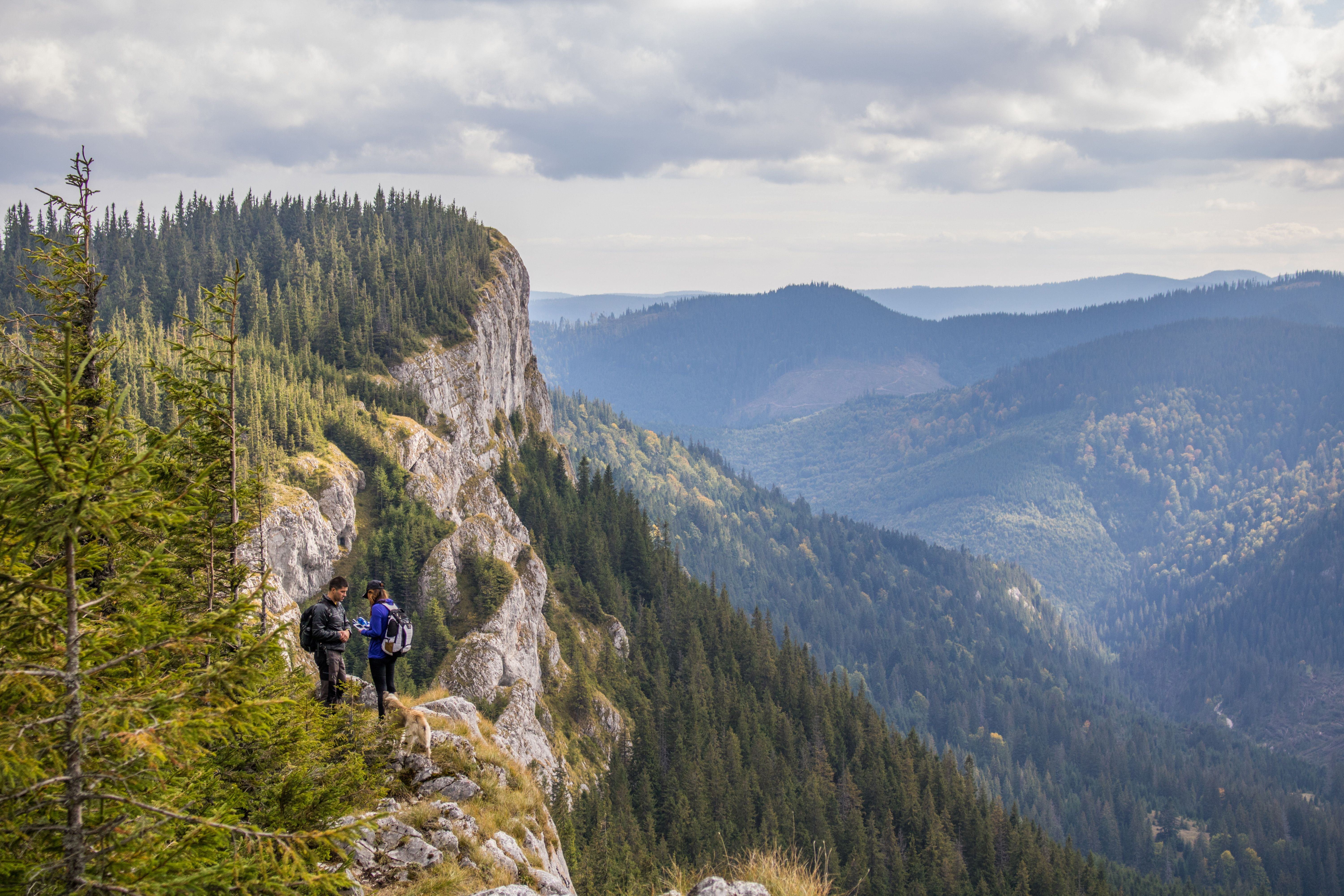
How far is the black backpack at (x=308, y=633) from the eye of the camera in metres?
19.0

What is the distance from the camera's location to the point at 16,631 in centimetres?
853

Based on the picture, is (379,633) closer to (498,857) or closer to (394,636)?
(394,636)

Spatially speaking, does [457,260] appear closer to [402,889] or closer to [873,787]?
[873,787]

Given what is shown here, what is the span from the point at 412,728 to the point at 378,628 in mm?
2784

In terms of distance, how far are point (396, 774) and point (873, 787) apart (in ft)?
359

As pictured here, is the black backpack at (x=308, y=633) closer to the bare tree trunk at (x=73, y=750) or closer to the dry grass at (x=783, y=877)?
the bare tree trunk at (x=73, y=750)

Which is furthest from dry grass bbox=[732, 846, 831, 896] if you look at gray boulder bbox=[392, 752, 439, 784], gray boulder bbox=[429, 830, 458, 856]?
gray boulder bbox=[392, 752, 439, 784]

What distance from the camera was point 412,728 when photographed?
21.0m

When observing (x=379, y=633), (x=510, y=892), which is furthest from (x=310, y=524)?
(x=510, y=892)

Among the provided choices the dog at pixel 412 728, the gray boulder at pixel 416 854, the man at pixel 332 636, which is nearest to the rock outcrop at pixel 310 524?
the dog at pixel 412 728

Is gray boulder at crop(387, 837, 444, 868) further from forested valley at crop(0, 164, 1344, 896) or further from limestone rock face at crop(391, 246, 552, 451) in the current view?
limestone rock face at crop(391, 246, 552, 451)

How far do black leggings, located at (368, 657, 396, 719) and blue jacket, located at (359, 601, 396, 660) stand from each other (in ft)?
0.58

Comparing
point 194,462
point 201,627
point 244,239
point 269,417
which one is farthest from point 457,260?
point 201,627

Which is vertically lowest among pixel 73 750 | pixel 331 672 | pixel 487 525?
pixel 487 525
